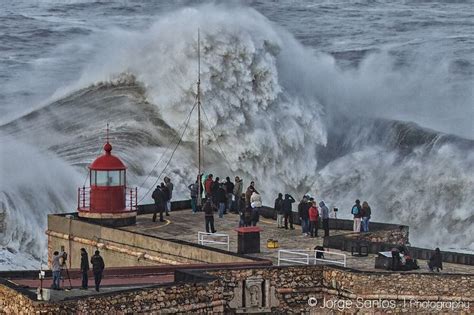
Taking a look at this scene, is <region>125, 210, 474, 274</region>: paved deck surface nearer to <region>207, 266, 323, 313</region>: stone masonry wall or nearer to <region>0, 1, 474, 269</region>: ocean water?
<region>207, 266, 323, 313</region>: stone masonry wall

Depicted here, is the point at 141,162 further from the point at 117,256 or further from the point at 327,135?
the point at 117,256

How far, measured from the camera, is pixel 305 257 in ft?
85.5

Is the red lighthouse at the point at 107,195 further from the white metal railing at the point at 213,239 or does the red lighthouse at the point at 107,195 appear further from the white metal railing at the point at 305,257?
the white metal railing at the point at 305,257

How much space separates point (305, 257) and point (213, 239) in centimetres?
315

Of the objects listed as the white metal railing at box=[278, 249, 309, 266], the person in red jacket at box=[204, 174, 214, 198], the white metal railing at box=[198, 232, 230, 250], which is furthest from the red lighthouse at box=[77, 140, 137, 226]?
the white metal railing at box=[278, 249, 309, 266]

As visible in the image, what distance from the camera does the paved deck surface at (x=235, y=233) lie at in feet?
85.3

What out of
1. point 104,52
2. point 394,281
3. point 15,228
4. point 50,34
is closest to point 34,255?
point 15,228

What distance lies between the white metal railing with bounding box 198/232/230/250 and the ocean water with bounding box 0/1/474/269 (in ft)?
24.2

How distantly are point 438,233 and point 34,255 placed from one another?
11045 mm

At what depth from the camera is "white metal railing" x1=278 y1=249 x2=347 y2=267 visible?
25.5m

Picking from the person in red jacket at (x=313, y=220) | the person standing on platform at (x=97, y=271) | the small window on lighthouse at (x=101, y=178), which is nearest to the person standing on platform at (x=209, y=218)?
the person in red jacket at (x=313, y=220)

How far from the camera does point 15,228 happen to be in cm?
3812

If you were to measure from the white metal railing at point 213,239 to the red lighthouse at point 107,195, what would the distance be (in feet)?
8.54

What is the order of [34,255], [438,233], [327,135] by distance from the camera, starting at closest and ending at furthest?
[34,255]
[438,233]
[327,135]
